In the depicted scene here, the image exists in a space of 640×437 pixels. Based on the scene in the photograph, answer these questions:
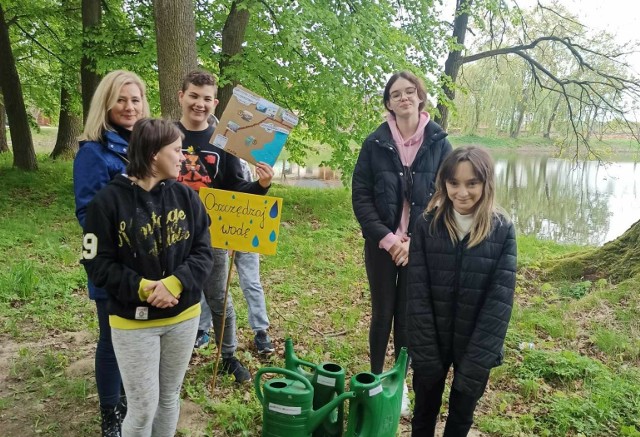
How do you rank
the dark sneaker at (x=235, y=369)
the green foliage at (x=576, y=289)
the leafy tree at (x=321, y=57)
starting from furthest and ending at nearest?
the leafy tree at (x=321, y=57) < the green foliage at (x=576, y=289) < the dark sneaker at (x=235, y=369)

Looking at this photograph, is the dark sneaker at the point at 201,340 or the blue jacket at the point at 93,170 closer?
the blue jacket at the point at 93,170

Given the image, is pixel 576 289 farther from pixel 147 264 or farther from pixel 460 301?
pixel 147 264

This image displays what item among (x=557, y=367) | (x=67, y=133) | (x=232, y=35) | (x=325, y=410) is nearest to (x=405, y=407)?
(x=325, y=410)

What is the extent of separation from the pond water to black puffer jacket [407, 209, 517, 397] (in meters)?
7.34

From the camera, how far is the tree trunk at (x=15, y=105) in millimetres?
9383

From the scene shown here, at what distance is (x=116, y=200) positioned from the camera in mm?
1980

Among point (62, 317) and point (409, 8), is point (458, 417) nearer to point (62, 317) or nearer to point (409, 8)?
point (62, 317)

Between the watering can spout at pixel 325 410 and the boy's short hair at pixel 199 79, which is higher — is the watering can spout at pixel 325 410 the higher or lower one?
the lower one

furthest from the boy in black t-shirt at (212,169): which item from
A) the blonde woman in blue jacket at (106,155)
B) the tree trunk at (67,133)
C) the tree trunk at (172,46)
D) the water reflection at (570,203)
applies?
the tree trunk at (67,133)

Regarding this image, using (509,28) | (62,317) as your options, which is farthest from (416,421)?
(509,28)

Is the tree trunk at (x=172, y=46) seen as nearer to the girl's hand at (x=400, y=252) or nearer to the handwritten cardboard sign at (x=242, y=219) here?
the handwritten cardboard sign at (x=242, y=219)

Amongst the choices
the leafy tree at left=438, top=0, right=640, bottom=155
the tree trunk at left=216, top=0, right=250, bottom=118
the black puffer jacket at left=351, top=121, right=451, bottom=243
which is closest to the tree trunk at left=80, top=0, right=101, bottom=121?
the tree trunk at left=216, top=0, right=250, bottom=118

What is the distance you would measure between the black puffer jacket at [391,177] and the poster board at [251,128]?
0.53m

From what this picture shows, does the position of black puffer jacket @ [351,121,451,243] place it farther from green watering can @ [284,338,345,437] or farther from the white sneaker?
the white sneaker
